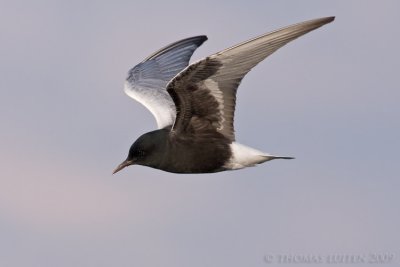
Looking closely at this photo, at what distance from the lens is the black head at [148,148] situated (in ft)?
65.0

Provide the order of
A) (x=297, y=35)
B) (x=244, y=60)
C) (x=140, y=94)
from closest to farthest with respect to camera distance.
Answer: (x=297, y=35)
(x=244, y=60)
(x=140, y=94)

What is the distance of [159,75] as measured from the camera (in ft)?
80.3

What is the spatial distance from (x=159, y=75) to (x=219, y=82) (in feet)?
20.7

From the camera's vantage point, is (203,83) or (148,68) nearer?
(203,83)

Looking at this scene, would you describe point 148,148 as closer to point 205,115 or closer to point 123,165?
point 123,165

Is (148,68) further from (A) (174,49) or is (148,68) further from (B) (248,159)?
(B) (248,159)

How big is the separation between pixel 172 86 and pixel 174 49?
23.4 feet

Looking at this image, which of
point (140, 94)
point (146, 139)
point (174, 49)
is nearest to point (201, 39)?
point (174, 49)

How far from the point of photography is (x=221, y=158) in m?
19.9

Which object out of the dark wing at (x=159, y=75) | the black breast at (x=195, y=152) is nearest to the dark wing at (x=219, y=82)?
the black breast at (x=195, y=152)

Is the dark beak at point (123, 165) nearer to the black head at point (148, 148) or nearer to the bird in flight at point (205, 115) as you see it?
the bird in flight at point (205, 115)

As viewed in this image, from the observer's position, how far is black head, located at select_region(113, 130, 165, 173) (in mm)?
19812

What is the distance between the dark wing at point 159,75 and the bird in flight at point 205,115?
4 cm

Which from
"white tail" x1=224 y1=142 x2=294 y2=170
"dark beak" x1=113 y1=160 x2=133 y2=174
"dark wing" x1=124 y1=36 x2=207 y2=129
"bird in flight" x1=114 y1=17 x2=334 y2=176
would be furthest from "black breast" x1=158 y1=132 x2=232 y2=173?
"dark wing" x1=124 y1=36 x2=207 y2=129
